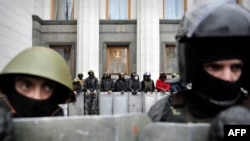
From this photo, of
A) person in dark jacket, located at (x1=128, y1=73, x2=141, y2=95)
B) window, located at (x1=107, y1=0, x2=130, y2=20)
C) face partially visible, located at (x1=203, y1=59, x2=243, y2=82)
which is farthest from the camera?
window, located at (x1=107, y1=0, x2=130, y2=20)

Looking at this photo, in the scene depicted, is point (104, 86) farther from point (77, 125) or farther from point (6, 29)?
point (77, 125)

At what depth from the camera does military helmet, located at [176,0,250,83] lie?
175 centimetres

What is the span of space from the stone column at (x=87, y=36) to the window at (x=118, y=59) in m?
1.13

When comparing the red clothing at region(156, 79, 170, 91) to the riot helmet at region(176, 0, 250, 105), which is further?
the red clothing at region(156, 79, 170, 91)

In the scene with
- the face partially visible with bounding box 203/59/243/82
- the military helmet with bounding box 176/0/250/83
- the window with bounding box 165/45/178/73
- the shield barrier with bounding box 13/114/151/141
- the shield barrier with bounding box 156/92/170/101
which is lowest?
the shield barrier with bounding box 156/92/170/101

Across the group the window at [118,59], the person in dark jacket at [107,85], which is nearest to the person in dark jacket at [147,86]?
the person in dark jacket at [107,85]

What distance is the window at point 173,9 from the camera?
16609mm

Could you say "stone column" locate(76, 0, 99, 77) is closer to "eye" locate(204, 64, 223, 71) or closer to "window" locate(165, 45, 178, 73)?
"window" locate(165, 45, 178, 73)

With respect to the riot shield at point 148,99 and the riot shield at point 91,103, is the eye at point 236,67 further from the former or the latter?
the riot shield at point 91,103

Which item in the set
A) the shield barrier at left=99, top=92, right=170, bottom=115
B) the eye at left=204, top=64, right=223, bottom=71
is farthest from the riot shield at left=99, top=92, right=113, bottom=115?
the eye at left=204, top=64, right=223, bottom=71

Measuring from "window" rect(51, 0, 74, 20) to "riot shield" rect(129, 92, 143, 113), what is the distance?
23.5ft

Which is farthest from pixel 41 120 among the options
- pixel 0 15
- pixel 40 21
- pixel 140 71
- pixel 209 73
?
pixel 40 21

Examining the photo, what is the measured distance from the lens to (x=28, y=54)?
2053 mm

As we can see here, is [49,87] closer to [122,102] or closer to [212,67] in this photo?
[212,67]
